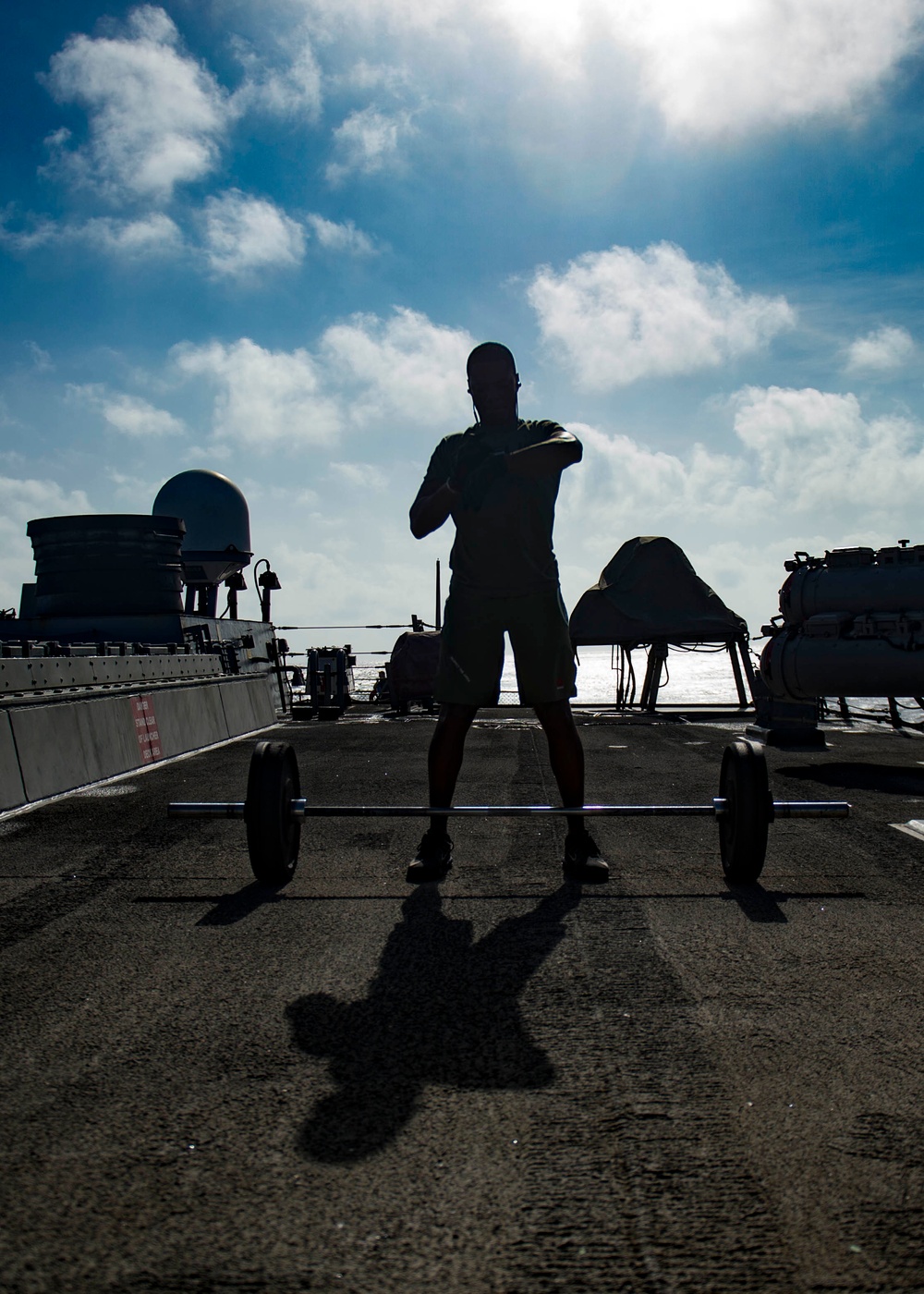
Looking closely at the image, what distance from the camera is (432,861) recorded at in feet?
14.4

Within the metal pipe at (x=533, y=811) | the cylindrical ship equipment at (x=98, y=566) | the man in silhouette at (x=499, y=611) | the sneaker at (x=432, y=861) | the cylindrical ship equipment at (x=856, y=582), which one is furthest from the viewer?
the cylindrical ship equipment at (x=98, y=566)

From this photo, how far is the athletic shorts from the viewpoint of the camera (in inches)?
177

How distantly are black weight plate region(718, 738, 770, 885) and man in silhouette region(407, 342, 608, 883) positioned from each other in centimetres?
59

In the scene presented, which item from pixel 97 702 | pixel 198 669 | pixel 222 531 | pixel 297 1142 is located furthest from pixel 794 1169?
pixel 222 531

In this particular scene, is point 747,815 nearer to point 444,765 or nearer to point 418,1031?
point 444,765

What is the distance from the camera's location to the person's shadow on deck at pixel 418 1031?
2023 mm

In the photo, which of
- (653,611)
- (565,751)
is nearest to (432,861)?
(565,751)

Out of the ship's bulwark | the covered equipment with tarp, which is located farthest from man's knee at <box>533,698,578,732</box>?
the covered equipment with tarp

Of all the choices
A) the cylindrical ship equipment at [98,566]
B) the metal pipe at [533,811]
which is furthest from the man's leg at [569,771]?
the cylindrical ship equipment at [98,566]

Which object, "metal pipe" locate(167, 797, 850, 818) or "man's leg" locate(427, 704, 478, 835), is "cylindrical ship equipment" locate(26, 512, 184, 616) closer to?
"metal pipe" locate(167, 797, 850, 818)

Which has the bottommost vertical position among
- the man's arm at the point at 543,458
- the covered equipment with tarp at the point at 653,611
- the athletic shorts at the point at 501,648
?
the covered equipment with tarp at the point at 653,611

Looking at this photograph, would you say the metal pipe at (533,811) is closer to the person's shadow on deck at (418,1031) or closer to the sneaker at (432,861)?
the sneaker at (432,861)

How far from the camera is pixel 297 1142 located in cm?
190

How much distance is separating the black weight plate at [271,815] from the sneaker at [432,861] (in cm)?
53
